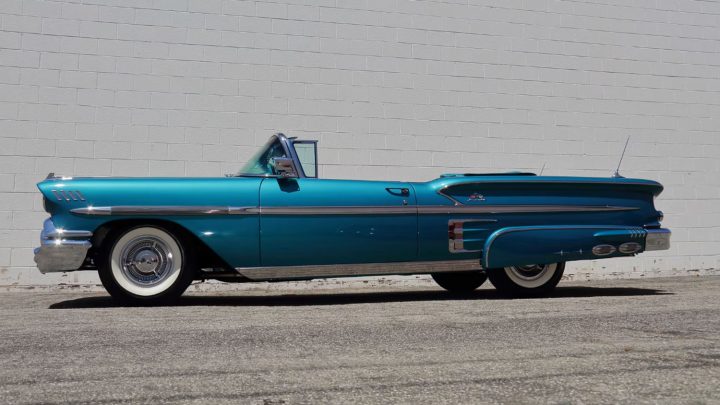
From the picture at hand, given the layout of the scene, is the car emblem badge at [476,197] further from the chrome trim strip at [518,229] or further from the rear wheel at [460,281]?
the rear wheel at [460,281]

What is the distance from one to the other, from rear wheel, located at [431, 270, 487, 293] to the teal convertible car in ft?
2.19

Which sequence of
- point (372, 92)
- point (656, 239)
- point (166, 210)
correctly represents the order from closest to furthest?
point (166, 210), point (656, 239), point (372, 92)

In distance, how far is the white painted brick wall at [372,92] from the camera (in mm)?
9180

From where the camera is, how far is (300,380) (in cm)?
324

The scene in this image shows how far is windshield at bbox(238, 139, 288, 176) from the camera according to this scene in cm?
685

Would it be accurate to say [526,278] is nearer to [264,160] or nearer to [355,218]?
[355,218]

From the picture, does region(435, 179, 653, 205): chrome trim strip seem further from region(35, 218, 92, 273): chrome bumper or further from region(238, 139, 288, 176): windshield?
region(35, 218, 92, 273): chrome bumper

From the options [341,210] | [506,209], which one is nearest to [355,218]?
[341,210]

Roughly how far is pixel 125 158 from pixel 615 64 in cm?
670

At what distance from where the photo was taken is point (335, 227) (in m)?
6.52

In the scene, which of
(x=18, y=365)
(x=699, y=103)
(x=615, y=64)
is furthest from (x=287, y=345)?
(x=699, y=103)

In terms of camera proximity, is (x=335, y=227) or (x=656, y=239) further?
(x=656, y=239)

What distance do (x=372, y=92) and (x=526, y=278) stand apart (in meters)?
3.77

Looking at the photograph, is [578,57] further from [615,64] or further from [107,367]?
[107,367]
